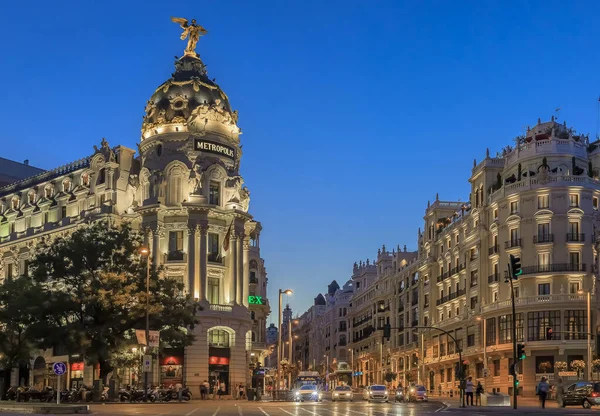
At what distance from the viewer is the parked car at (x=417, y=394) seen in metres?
71.4

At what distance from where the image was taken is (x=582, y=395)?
53.1m

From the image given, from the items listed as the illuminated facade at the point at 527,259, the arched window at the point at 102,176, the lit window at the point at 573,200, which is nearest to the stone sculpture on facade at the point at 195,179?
the arched window at the point at 102,176

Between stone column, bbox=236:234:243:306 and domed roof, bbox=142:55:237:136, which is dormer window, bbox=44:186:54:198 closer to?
domed roof, bbox=142:55:237:136

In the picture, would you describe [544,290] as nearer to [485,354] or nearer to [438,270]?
[485,354]

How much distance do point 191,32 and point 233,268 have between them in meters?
25.4

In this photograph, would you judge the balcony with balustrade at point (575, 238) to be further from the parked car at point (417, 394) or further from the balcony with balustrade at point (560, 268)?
the parked car at point (417, 394)

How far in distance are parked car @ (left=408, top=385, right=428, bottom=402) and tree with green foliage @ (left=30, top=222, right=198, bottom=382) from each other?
19772 millimetres

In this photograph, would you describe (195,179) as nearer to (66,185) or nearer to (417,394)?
(66,185)

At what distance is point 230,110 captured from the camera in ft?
301

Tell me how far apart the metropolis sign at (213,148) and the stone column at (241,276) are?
850 cm

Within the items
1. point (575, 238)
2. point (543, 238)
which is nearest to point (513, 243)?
point (543, 238)

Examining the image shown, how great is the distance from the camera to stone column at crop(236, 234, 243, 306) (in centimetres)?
8669

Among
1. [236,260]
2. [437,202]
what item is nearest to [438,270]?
[437,202]

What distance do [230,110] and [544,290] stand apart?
36.8m
